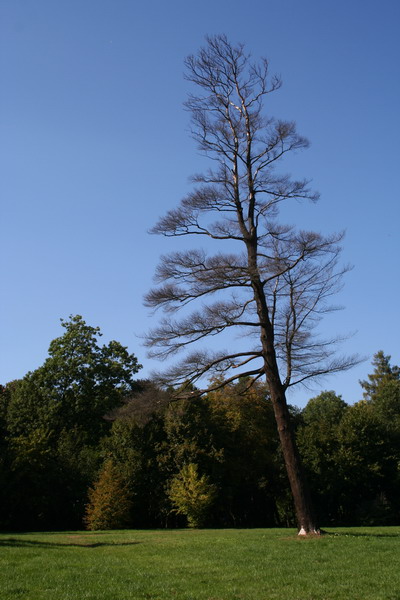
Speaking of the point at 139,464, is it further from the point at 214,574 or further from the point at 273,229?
the point at 214,574

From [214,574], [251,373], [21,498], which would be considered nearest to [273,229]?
[251,373]

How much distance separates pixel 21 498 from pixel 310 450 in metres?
16.8

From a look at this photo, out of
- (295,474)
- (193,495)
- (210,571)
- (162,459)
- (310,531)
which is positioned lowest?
(310,531)

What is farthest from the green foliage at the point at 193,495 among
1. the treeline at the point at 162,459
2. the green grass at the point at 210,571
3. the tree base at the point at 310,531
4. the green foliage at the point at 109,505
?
the green grass at the point at 210,571

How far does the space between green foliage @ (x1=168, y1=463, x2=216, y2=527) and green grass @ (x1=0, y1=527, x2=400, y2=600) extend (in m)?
13.5

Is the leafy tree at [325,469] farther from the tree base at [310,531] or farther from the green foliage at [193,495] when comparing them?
the tree base at [310,531]

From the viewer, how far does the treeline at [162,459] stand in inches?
1075

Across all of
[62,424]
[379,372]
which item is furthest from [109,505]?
[379,372]

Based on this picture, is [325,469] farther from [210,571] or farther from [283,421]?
[210,571]

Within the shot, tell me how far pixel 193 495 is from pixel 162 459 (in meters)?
3.38

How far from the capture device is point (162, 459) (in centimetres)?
2852

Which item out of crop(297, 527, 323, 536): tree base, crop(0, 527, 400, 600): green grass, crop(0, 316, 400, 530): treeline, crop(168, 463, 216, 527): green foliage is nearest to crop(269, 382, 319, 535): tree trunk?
crop(297, 527, 323, 536): tree base

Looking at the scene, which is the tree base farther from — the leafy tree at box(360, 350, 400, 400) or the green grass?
the leafy tree at box(360, 350, 400, 400)

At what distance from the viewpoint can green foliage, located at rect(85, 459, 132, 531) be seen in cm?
2444
